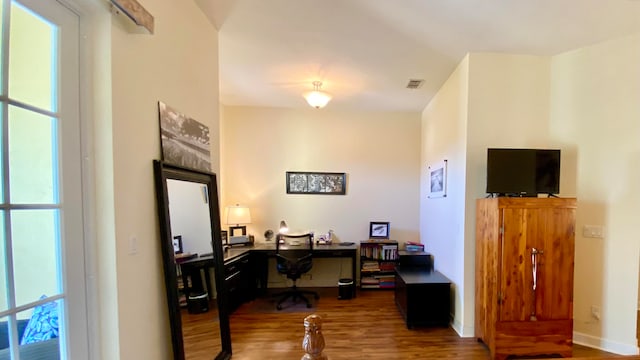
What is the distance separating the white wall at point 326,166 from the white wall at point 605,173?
7.06 ft

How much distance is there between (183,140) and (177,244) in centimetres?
72

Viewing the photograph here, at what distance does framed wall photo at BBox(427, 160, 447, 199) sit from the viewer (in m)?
3.58

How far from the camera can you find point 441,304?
10.4 ft

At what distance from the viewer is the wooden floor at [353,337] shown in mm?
2623

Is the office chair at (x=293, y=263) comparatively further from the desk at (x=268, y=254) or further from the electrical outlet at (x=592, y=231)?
the electrical outlet at (x=592, y=231)

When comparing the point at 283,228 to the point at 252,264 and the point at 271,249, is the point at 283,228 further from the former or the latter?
the point at 252,264

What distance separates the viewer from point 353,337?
9.66 ft

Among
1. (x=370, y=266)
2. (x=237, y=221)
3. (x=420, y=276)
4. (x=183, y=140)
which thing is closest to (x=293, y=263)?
(x=237, y=221)

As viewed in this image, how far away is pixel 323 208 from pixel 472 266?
238cm


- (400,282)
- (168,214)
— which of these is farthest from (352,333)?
(168,214)

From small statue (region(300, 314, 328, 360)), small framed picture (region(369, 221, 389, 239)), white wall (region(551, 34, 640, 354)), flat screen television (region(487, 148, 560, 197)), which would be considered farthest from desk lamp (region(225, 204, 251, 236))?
white wall (region(551, 34, 640, 354))

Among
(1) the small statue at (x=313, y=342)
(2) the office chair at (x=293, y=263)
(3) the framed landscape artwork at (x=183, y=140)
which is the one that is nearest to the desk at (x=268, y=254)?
(2) the office chair at (x=293, y=263)

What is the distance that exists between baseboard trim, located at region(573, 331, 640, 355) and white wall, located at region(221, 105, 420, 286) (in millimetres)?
2249

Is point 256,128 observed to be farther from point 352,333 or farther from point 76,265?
point 76,265
